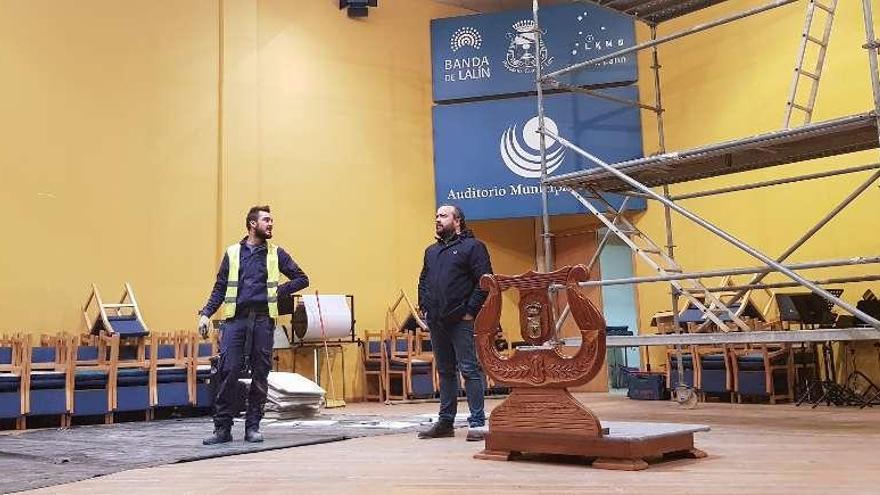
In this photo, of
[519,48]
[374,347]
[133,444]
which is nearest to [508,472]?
[133,444]

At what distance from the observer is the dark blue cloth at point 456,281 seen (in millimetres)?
4809

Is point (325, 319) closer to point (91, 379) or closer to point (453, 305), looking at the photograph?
point (91, 379)

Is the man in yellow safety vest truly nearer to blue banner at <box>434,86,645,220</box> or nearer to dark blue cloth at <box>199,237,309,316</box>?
dark blue cloth at <box>199,237,309,316</box>

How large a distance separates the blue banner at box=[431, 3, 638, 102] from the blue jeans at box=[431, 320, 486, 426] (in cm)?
599

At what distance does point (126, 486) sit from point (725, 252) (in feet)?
24.2

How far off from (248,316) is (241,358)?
0.26 meters

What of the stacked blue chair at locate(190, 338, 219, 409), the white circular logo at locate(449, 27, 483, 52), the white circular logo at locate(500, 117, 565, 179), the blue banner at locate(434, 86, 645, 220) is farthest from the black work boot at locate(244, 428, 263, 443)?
the white circular logo at locate(449, 27, 483, 52)

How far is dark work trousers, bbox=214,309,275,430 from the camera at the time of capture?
4695mm

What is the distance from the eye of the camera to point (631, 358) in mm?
10875

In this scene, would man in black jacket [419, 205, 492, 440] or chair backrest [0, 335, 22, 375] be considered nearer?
man in black jacket [419, 205, 492, 440]

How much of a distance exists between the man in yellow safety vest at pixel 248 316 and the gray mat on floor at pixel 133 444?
0.25m

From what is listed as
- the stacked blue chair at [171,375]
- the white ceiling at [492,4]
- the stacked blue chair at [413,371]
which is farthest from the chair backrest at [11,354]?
the white ceiling at [492,4]

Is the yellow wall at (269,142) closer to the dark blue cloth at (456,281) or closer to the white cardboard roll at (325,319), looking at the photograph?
the white cardboard roll at (325,319)

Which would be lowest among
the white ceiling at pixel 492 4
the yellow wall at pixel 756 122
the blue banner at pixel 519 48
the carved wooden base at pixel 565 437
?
the carved wooden base at pixel 565 437
